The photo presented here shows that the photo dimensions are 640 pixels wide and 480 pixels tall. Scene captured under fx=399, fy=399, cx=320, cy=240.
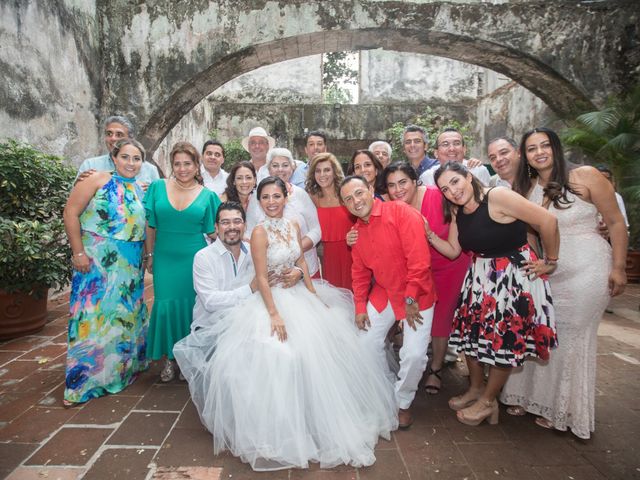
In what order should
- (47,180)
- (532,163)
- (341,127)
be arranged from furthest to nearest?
1. (341,127)
2. (47,180)
3. (532,163)

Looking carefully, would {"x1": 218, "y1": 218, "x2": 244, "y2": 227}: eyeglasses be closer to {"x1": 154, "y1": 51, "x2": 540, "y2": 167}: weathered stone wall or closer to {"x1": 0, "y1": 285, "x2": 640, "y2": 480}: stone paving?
Result: {"x1": 0, "y1": 285, "x2": 640, "y2": 480}: stone paving

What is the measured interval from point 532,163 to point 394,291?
123cm

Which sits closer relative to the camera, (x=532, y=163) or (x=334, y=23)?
(x=532, y=163)

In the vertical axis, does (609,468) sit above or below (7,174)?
below

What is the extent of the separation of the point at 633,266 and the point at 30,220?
8.22 meters

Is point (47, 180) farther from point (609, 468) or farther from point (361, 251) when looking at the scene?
point (609, 468)

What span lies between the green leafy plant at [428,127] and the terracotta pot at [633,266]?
223 inches

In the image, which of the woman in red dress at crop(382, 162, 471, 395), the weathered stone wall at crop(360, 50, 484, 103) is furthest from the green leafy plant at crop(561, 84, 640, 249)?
the weathered stone wall at crop(360, 50, 484, 103)

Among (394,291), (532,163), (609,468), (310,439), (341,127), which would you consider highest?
(341,127)

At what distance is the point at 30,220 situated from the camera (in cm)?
386

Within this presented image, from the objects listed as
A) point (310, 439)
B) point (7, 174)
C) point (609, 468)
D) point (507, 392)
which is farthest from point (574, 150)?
point (7, 174)

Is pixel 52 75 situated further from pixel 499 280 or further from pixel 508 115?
pixel 508 115

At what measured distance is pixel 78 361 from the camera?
2.93 m

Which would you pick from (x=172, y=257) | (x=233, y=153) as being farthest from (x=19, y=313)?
(x=233, y=153)
